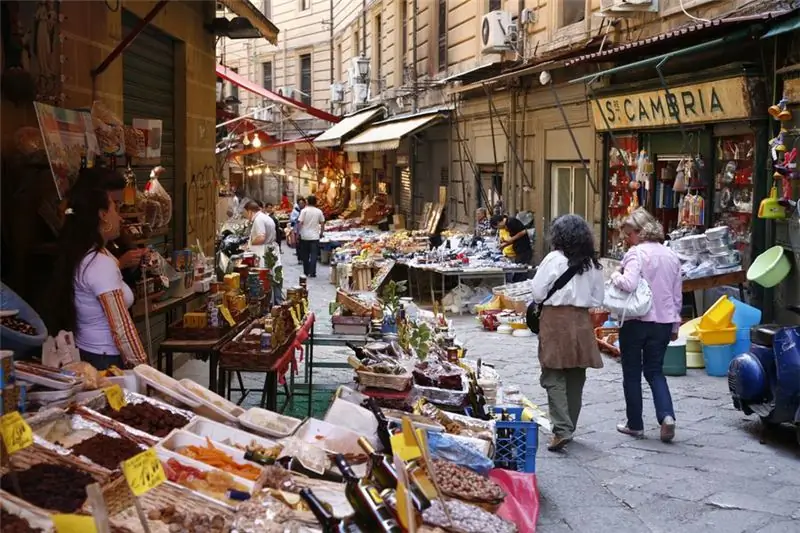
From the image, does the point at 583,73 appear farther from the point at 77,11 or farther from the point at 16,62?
the point at 16,62

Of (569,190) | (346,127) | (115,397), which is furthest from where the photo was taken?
(346,127)

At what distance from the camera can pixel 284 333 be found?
275 inches

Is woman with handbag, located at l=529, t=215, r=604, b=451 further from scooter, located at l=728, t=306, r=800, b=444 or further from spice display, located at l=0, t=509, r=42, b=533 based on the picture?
spice display, located at l=0, t=509, r=42, b=533

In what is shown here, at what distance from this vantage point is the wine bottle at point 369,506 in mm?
3686

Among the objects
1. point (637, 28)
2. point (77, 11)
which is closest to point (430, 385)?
point (77, 11)

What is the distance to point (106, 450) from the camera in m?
4.21

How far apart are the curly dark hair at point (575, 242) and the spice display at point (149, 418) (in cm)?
315

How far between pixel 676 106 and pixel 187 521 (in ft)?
30.0

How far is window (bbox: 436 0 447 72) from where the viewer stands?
2152 cm

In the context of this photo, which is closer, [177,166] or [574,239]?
[574,239]

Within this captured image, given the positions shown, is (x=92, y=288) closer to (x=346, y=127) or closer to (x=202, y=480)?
(x=202, y=480)

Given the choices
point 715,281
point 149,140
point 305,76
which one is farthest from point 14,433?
point 305,76

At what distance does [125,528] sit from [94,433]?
0.94m

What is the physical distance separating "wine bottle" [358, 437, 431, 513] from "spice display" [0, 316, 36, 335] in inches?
77.4
